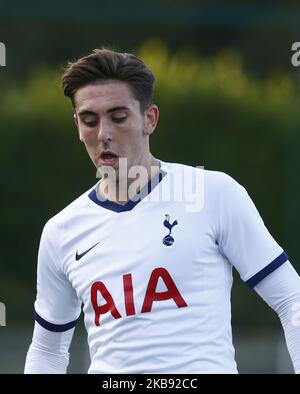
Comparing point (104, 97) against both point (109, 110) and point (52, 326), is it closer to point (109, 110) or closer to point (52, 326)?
point (109, 110)

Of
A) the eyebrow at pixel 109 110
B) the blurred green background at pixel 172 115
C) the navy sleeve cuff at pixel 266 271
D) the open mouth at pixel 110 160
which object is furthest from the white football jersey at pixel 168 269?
the blurred green background at pixel 172 115

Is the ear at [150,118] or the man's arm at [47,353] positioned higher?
the ear at [150,118]

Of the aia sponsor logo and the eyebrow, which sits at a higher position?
the eyebrow

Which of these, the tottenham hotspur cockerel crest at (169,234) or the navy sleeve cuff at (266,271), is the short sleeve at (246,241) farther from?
the tottenham hotspur cockerel crest at (169,234)

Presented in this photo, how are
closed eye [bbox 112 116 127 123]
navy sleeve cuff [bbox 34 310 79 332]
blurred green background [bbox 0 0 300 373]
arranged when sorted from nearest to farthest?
closed eye [bbox 112 116 127 123], navy sleeve cuff [bbox 34 310 79 332], blurred green background [bbox 0 0 300 373]

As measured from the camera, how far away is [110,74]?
4.40 meters

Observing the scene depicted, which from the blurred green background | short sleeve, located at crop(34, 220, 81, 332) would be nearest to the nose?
short sleeve, located at crop(34, 220, 81, 332)

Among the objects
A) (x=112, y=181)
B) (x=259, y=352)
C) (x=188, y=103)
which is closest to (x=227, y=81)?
(x=188, y=103)

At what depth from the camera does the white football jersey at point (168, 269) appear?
4062mm

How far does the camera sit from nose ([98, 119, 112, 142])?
13.9 ft

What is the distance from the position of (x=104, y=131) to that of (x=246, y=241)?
764 millimetres

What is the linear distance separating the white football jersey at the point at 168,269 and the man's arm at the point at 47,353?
0.99 feet

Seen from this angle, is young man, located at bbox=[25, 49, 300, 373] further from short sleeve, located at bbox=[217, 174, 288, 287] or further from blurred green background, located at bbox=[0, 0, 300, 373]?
blurred green background, located at bbox=[0, 0, 300, 373]

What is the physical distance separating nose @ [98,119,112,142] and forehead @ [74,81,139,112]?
60 mm
